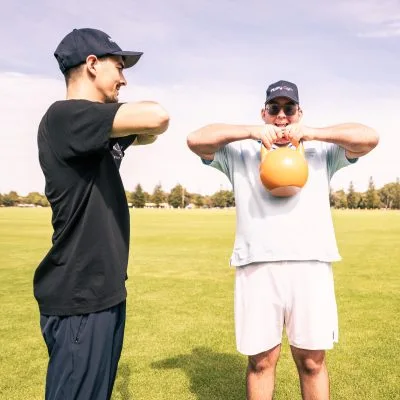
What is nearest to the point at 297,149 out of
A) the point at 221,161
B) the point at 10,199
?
the point at 221,161

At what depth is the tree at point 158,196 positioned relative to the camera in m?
146

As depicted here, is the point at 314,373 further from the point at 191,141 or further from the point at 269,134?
the point at 191,141

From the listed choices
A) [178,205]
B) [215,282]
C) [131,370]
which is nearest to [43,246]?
[215,282]

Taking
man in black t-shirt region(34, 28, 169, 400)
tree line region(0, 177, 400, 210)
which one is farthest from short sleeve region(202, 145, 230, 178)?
tree line region(0, 177, 400, 210)

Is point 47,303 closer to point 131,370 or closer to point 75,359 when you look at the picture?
point 75,359

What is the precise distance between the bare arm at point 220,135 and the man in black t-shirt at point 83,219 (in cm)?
93

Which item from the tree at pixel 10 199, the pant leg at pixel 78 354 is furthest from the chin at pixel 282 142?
the tree at pixel 10 199

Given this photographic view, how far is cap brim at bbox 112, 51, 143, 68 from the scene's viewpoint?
2803 mm

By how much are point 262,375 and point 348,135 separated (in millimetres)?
1966

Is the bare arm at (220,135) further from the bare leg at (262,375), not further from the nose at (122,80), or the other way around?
the bare leg at (262,375)

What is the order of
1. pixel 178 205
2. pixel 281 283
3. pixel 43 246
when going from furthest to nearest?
1. pixel 178 205
2. pixel 43 246
3. pixel 281 283

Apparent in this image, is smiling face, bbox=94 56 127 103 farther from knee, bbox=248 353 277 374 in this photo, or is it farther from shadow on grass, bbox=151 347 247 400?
shadow on grass, bbox=151 347 247 400

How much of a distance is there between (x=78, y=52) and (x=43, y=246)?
19.1 m

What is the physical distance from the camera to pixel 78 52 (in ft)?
8.95
